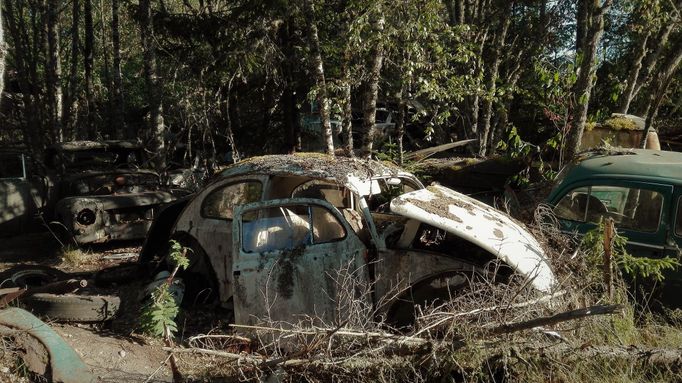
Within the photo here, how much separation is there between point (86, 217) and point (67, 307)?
328 centimetres

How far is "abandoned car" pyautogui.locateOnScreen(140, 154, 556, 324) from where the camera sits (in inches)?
182

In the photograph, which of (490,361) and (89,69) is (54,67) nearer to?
(89,69)

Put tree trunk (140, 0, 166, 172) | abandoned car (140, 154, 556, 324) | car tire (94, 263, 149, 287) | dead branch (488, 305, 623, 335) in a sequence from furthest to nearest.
→ tree trunk (140, 0, 166, 172)
car tire (94, 263, 149, 287)
abandoned car (140, 154, 556, 324)
dead branch (488, 305, 623, 335)

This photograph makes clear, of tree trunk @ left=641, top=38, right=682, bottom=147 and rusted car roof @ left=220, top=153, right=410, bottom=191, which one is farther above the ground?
tree trunk @ left=641, top=38, right=682, bottom=147

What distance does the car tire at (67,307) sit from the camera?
5.18m

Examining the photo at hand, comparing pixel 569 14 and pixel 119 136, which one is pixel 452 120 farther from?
pixel 119 136

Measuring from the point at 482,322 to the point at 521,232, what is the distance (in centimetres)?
149

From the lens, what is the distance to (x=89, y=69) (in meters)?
18.4

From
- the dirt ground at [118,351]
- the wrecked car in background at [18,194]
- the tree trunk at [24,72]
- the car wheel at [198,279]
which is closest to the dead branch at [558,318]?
the dirt ground at [118,351]

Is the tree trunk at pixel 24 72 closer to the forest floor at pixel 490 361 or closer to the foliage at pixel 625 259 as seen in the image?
the forest floor at pixel 490 361

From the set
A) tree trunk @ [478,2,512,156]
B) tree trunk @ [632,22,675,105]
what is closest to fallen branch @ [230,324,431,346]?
tree trunk @ [478,2,512,156]

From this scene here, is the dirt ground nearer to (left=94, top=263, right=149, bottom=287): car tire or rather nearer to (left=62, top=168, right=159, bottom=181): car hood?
(left=94, top=263, right=149, bottom=287): car tire

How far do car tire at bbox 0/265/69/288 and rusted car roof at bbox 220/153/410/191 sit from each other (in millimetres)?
2312

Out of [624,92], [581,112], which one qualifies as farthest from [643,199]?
[624,92]
